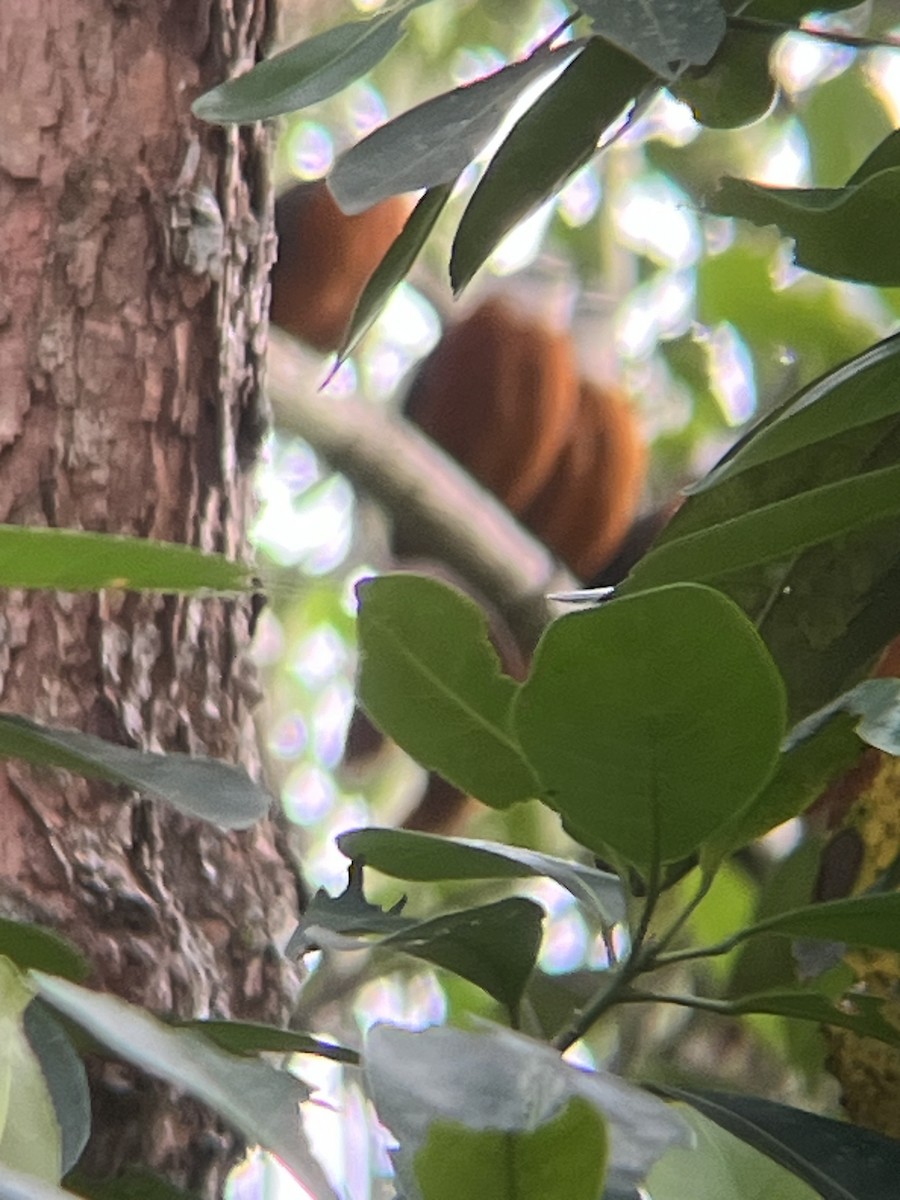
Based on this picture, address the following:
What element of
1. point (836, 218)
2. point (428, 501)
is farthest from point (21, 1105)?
point (428, 501)

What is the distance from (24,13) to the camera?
0.65 m

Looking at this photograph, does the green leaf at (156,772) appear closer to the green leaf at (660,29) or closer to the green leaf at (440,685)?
the green leaf at (440,685)

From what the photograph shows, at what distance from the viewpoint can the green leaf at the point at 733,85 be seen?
496mm

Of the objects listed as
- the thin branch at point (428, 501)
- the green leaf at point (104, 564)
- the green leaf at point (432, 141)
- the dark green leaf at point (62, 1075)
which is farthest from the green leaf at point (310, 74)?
the thin branch at point (428, 501)

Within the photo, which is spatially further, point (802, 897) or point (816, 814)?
point (816, 814)

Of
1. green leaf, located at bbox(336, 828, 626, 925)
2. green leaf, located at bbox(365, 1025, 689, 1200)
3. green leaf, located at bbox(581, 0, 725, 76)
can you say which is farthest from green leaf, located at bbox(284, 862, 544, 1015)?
green leaf, located at bbox(581, 0, 725, 76)

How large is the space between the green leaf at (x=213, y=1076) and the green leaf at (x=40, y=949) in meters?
0.10

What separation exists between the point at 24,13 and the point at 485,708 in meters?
0.40

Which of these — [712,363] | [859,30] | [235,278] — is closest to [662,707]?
[235,278]

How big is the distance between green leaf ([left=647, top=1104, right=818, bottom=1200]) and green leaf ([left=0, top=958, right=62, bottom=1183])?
142mm

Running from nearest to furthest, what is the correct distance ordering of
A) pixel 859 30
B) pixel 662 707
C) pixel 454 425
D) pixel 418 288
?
pixel 662 707, pixel 859 30, pixel 454 425, pixel 418 288

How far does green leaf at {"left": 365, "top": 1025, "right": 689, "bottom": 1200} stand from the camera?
0.86 feet

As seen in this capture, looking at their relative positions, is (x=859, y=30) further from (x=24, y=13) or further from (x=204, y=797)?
(x=204, y=797)

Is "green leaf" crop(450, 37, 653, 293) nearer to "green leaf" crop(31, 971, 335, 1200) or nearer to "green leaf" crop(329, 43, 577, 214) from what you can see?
"green leaf" crop(329, 43, 577, 214)
